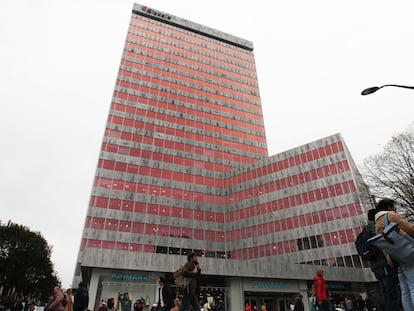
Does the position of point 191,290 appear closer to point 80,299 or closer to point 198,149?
point 80,299

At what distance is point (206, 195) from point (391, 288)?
4618 centimetres

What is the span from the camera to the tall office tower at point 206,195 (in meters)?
27.2

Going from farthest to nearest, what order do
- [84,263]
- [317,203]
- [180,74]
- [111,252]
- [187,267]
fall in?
[180,74]
[317,203]
[111,252]
[84,263]
[187,267]

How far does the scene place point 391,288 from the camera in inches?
180

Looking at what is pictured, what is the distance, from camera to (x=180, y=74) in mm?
63688

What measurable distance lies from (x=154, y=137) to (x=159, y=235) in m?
18.3

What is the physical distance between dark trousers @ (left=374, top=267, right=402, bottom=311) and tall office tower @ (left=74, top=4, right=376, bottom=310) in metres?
23.5

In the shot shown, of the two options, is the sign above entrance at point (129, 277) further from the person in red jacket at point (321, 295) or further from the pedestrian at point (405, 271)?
the pedestrian at point (405, 271)

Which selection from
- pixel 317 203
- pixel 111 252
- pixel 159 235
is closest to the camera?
pixel 111 252

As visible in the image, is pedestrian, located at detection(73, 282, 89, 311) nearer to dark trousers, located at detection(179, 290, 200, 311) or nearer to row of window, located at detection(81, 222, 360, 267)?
dark trousers, located at detection(179, 290, 200, 311)

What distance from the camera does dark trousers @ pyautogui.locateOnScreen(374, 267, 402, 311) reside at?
4480mm

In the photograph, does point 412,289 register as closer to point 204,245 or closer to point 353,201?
point 353,201

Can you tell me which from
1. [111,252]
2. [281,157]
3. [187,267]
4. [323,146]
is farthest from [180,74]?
[187,267]

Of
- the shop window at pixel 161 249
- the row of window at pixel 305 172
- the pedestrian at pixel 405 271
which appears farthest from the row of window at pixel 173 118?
the pedestrian at pixel 405 271
